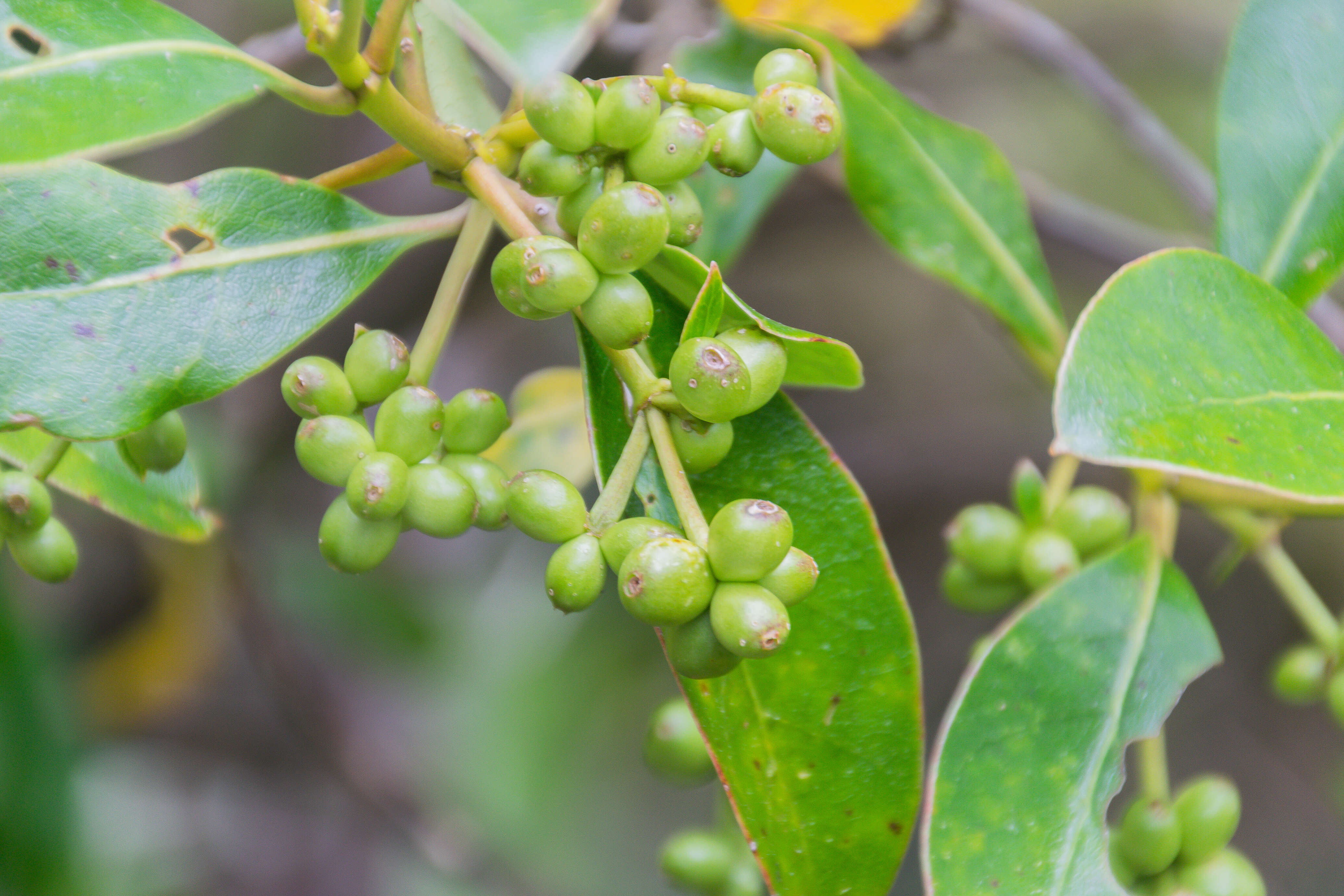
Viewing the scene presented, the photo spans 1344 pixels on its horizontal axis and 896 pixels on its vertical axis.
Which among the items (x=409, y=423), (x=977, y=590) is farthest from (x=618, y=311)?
(x=977, y=590)

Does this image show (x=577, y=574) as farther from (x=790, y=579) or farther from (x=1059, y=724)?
(x=1059, y=724)

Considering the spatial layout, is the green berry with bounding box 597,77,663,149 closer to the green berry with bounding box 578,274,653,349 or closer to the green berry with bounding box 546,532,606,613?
the green berry with bounding box 578,274,653,349

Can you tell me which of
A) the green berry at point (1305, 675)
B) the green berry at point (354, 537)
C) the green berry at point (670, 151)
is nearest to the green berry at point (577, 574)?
the green berry at point (354, 537)

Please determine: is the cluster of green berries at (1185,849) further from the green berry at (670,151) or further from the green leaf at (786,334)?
the green berry at (670,151)

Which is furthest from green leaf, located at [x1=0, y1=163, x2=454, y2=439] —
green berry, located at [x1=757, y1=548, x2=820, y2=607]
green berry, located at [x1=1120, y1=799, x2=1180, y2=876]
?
green berry, located at [x1=1120, y1=799, x2=1180, y2=876]

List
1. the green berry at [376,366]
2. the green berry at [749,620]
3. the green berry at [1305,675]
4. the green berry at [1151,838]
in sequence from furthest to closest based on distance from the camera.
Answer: the green berry at [1305,675] < the green berry at [1151,838] < the green berry at [376,366] < the green berry at [749,620]

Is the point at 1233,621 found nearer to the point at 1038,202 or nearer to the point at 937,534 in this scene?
the point at 937,534
